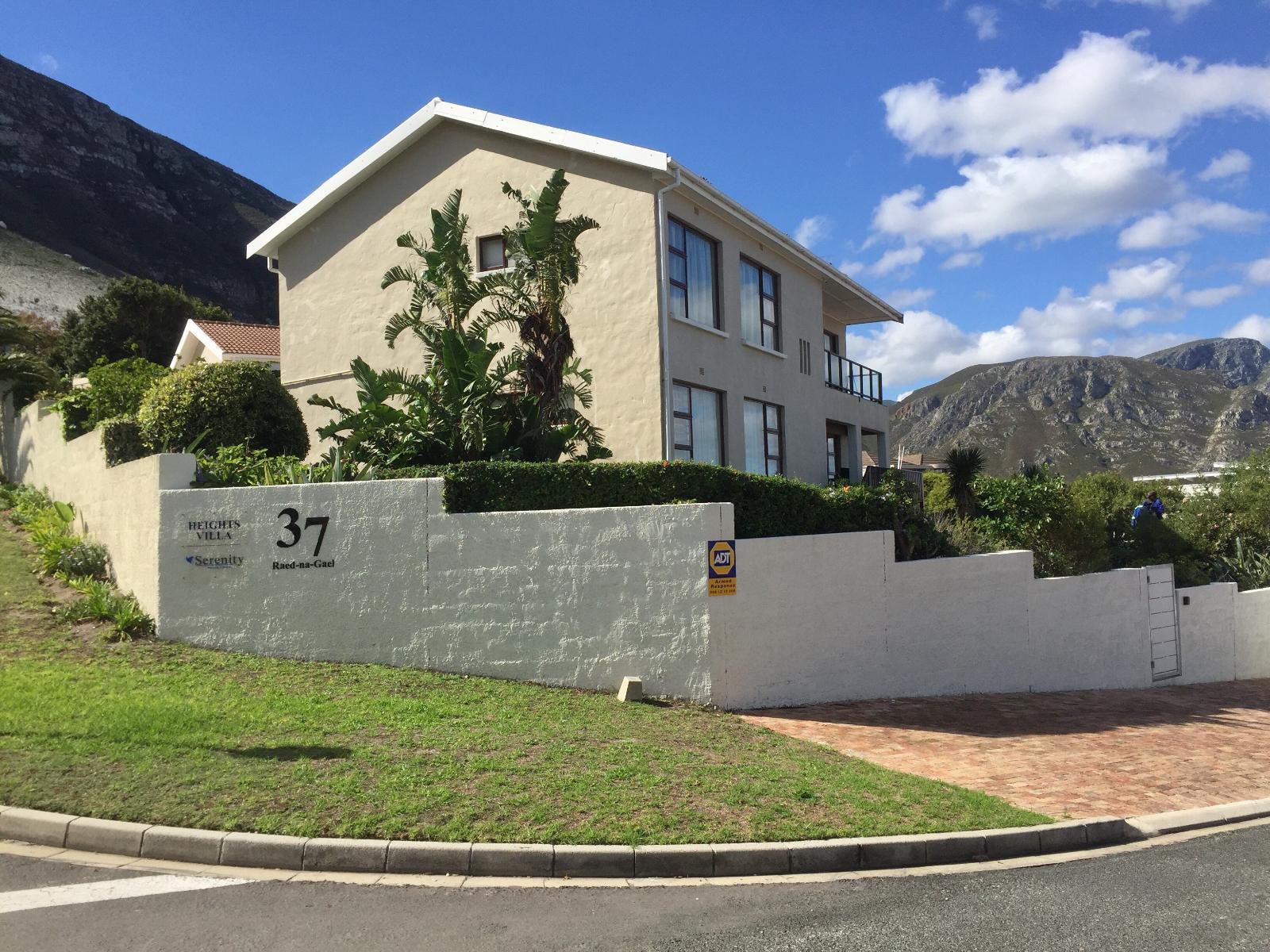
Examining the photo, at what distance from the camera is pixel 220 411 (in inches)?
539

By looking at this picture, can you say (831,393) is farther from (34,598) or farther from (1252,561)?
(34,598)

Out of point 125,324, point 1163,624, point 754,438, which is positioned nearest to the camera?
point 1163,624

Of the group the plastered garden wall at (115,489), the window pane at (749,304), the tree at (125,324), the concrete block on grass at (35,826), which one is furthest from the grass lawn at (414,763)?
the tree at (125,324)

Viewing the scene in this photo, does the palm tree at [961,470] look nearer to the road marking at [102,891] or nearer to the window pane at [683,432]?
the window pane at [683,432]

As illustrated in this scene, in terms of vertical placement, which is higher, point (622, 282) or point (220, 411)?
point (622, 282)

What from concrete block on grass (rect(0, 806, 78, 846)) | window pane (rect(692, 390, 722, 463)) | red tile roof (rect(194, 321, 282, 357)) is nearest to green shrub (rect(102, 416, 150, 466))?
concrete block on grass (rect(0, 806, 78, 846))

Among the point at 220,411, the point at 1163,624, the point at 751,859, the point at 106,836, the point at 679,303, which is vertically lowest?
the point at 751,859

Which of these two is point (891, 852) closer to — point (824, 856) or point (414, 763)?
point (824, 856)

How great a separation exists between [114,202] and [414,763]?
11569 cm

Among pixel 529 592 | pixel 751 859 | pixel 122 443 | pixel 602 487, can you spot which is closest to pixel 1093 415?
pixel 602 487

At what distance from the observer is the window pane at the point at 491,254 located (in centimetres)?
1798

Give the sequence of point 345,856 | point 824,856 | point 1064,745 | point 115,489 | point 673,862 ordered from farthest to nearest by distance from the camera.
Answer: point 115,489 < point 1064,745 < point 824,856 < point 673,862 < point 345,856

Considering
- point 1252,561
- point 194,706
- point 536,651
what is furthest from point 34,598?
point 1252,561

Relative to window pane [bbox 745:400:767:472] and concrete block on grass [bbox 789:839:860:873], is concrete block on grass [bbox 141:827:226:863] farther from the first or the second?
window pane [bbox 745:400:767:472]
